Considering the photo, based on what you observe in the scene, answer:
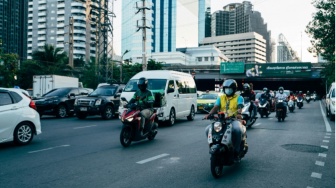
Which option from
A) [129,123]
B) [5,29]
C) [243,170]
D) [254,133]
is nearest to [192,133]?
[254,133]

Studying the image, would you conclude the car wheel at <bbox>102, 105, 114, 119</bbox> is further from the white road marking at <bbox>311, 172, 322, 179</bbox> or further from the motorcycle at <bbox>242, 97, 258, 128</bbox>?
the white road marking at <bbox>311, 172, 322, 179</bbox>

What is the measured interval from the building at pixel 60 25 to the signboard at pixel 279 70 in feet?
259

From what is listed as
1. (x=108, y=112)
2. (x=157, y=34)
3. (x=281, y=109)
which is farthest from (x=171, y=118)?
(x=157, y=34)

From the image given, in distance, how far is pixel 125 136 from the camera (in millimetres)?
8719

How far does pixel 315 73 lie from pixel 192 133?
48.6 m

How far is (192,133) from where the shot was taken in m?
11.5

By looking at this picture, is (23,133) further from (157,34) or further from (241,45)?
(241,45)

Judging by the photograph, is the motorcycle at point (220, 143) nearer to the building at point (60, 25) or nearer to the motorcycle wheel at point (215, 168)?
the motorcycle wheel at point (215, 168)

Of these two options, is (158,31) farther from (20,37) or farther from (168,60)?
(20,37)

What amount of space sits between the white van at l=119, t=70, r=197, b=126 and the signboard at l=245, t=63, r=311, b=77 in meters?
41.4

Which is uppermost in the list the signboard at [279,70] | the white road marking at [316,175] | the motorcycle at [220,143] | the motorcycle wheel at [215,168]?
the signboard at [279,70]

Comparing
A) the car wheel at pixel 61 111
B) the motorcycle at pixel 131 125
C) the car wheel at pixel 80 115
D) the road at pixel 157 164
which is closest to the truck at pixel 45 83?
the car wheel at pixel 61 111

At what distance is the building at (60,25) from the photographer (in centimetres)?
12281

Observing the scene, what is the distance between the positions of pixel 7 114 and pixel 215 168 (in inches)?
221
